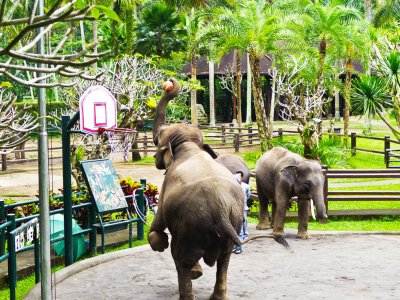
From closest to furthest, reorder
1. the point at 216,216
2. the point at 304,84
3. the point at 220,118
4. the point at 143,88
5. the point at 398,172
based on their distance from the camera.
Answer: the point at 216,216 → the point at 398,172 → the point at 143,88 → the point at 304,84 → the point at 220,118

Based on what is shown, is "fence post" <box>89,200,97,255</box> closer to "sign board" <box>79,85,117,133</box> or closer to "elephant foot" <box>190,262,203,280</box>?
"sign board" <box>79,85,117,133</box>

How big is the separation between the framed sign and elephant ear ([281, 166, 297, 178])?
3.02 meters

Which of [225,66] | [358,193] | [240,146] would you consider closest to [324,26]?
[240,146]

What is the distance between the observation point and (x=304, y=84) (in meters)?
34.8

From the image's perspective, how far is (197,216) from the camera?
8844mm

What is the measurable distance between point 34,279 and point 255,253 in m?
3.68

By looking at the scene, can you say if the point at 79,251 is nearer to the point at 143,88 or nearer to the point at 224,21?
the point at 143,88

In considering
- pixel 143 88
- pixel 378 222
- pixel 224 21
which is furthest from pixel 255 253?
pixel 224 21

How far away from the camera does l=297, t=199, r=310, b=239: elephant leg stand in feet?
46.2

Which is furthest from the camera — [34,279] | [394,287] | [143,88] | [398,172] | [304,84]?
[304,84]

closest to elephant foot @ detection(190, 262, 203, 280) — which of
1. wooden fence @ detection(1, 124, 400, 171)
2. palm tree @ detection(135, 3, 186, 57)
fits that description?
Result: wooden fence @ detection(1, 124, 400, 171)

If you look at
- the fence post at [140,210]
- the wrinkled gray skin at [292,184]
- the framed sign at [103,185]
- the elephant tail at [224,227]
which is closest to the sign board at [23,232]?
the framed sign at [103,185]

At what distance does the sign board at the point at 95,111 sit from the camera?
10359 millimetres

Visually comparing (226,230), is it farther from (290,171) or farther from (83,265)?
(290,171)
